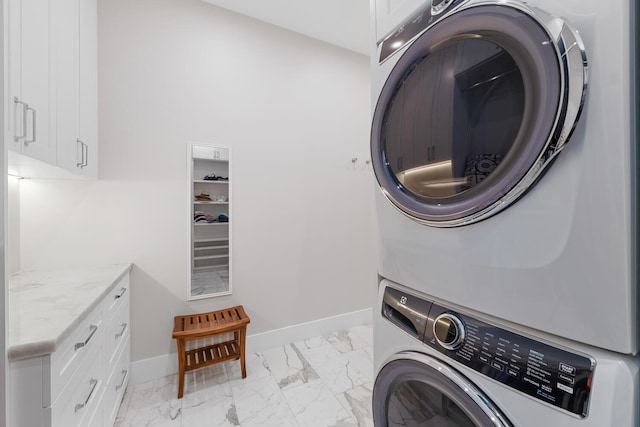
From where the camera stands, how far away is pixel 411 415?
719 millimetres

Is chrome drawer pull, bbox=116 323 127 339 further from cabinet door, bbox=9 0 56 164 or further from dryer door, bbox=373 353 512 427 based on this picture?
dryer door, bbox=373 353 512 427

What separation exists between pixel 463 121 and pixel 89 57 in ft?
6.88

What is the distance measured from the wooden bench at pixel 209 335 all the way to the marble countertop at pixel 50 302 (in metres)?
0.53

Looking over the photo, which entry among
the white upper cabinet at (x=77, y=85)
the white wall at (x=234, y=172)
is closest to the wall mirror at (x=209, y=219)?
the white wall at (x=234, y=172)

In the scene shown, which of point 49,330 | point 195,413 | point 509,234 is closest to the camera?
point 509,234

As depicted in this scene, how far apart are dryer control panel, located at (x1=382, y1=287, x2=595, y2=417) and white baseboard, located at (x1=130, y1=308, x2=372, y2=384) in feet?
5.88

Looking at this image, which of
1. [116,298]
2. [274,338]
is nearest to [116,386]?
[116,298]

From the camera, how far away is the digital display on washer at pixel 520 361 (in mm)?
418

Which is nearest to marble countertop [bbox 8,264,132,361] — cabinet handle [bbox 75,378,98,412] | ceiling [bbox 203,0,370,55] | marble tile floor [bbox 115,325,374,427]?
cabinet handle [bbox 75,378,98,412]

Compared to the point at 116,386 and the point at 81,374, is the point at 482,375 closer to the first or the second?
the point at 81,374

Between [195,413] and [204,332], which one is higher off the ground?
[204,332]

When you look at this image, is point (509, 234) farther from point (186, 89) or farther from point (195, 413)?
point (186, 89)

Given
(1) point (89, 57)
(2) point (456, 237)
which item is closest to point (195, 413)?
(2) point (456, 237)

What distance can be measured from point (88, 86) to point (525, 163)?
84.4 inches
